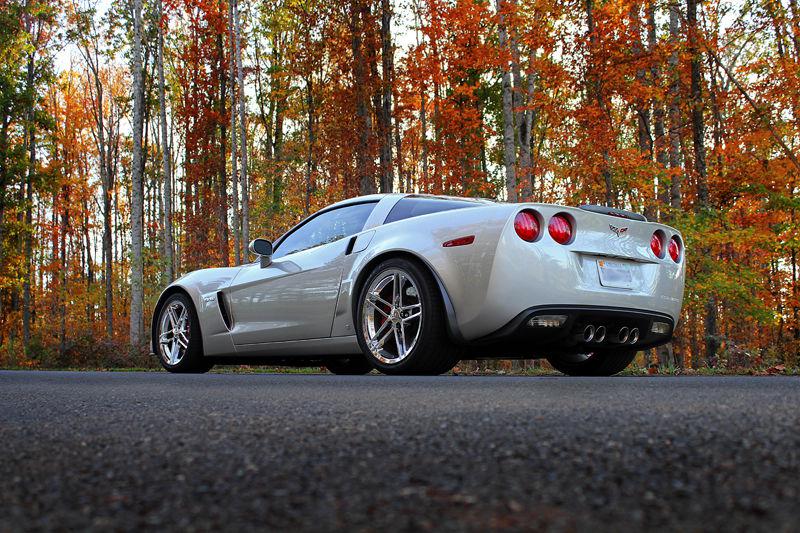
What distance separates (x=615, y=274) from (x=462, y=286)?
46.7 inches

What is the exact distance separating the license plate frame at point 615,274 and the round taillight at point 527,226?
23.5 inches

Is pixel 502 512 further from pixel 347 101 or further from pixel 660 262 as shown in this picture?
pixel 347 101

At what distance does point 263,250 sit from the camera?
7.47m

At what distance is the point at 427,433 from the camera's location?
234 cm

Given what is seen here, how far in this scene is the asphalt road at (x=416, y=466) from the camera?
4.41 feet

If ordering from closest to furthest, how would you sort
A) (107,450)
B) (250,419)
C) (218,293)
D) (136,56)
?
(107,450) < (250,419) < (218,293) < (136,56)

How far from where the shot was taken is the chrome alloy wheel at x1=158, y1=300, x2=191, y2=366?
838cm

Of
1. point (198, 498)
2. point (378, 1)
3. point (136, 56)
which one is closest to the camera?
point (198, 498)

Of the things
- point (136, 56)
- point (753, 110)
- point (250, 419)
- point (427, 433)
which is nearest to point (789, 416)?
point (427, 433)

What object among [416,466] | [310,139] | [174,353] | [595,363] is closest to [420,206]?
[595,363]

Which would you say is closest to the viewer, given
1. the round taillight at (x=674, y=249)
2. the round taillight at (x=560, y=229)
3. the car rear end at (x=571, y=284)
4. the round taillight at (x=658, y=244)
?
the car rear end at (x=571, y=284)

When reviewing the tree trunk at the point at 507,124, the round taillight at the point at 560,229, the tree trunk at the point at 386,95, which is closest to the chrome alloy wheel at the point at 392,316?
the round taillight at the point at 560,229

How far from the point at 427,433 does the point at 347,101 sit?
1937 centimetres

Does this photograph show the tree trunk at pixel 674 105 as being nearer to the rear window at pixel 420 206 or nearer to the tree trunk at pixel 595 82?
the tree trunk at pixel 595 82
